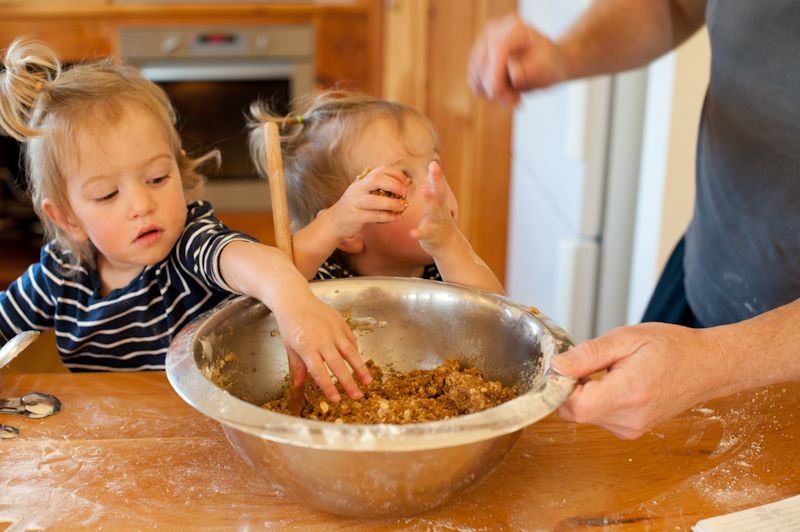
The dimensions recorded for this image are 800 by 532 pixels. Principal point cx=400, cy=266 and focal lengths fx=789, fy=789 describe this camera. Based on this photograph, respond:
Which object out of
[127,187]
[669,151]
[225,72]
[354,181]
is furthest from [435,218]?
[225,72]

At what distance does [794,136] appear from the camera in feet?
3.39

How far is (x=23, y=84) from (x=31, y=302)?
0.34 metres

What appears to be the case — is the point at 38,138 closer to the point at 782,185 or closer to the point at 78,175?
the point at 78,175

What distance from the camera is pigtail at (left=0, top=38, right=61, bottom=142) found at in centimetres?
101

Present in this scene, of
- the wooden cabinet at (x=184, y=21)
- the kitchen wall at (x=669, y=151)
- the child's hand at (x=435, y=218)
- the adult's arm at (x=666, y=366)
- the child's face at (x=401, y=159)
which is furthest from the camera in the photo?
the wooden cabinet at (x=184, y=21)

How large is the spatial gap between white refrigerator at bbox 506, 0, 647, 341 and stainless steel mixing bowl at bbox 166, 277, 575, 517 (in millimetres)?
1008

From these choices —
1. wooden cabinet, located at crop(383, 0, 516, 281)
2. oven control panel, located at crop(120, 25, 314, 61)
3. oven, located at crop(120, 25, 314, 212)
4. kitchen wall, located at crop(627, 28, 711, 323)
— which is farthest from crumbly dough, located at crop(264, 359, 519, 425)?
oven control panel, located at crop(120, 25, 314, 61)

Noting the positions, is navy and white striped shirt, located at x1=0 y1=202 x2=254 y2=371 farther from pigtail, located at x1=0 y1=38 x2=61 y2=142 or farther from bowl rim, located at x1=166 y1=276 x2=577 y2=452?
bowl rim, located at x1=166 y1=276 x2=577 y2=452

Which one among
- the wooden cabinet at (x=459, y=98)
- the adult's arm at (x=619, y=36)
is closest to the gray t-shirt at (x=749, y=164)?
the adult's arm at (x=619, y=36)

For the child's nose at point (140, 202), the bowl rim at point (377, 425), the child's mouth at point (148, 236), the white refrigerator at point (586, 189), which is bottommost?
the white refrigerator at point (586, 189)

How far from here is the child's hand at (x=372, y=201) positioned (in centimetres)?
96

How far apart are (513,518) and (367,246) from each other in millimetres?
582

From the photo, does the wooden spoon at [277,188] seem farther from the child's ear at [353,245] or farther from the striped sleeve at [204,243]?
the child's ear at [353,245]

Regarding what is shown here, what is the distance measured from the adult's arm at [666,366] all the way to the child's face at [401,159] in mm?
456
